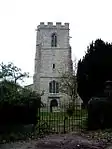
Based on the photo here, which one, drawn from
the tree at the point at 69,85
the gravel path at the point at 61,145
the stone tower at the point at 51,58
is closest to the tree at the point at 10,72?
the gravel path at the point at 61,145

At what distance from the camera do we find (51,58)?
59.5 metres

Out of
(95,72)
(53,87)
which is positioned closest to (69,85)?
(53,87)

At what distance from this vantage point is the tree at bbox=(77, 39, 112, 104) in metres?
19.6

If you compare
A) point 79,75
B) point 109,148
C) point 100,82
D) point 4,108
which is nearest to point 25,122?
point 4,108

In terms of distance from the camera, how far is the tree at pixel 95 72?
19609mm

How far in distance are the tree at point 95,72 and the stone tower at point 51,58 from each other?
34.3 m

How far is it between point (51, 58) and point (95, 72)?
131ft

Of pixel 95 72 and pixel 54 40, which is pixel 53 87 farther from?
pixel 95 72

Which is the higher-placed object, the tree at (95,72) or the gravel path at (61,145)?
the tree at (95,72)

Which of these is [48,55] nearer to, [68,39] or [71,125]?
[68,39]

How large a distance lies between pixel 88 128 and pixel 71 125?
1.30m

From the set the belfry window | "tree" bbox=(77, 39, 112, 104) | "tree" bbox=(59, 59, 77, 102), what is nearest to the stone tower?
the belfry window

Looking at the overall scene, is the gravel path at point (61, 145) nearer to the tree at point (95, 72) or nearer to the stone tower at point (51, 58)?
the tree at point (95, 72)

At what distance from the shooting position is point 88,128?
15.8m
